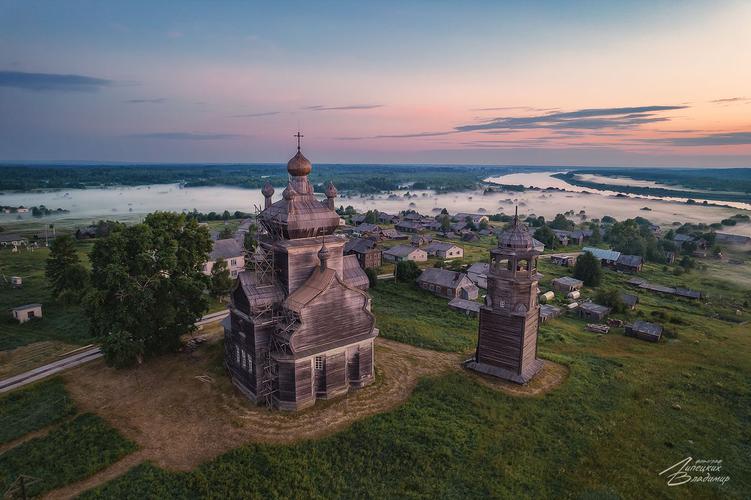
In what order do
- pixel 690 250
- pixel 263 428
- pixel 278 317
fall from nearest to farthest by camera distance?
pixel 263 428 < pixel 278 317 < pixel 690 250

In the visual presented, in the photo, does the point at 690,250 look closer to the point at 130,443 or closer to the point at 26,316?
the point at 130,443

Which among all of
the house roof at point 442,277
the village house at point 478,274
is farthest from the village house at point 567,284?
the house roof at point 442,277

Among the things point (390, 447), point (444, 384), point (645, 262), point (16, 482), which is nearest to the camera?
point (16, 482)

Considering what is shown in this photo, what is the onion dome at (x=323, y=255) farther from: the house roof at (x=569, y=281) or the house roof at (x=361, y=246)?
the house roof at (x=569, y=281)

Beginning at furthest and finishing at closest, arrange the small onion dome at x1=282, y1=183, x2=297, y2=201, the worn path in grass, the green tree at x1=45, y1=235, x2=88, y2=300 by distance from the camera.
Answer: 1. the green tree at x1=45, y1=235, x2=88, y2=300
2. the small onion dome at x1=282, y1=183, x2=297, y2=201
3. the worn path in grass

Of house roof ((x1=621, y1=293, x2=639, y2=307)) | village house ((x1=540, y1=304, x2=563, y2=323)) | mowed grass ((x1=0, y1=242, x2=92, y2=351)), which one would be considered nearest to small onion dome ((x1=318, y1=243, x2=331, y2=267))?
mowed grass ((x1=0, y1=242, x2=92, y2=351))

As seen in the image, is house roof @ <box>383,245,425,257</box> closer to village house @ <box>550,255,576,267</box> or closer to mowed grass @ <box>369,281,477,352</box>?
mowed grass @ <box>369,281,477,352</box>

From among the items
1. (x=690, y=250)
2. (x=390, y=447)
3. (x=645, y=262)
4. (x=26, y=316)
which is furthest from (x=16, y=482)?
(x=690, y=250)
